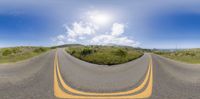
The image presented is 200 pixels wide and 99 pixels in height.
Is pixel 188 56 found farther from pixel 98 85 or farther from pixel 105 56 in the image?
pixel 98 85

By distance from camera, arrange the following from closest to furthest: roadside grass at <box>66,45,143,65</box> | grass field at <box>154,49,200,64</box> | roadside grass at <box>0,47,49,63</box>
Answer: roadside grass at <box>66,45,143,65</box> < roadside grass at <box>0,47,49,63</box> < grass field at <box>154,49,200,64</box>

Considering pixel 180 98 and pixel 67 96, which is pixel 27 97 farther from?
pixel 180 98

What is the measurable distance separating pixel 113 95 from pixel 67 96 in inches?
64.6

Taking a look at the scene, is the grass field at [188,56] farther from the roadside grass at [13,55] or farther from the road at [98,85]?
the roadside grass at [13,55]

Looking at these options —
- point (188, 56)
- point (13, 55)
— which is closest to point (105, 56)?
point (13, 55)

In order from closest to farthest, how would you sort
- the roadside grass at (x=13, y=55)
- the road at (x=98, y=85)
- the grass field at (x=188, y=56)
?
the road at (x=98, y=85) < the roadside grass at (x=13, y=55) < the grass field at (x=188, y=56)

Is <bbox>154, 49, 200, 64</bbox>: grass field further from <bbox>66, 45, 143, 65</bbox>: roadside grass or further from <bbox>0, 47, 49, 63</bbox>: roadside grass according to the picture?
<bbox>0, 47, 49, 63</bbox>: roadside grass

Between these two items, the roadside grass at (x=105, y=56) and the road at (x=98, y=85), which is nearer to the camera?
the road at (x=98, y=85)

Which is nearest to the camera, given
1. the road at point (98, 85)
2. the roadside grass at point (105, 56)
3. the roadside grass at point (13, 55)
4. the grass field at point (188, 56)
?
the road at point (98, 85)

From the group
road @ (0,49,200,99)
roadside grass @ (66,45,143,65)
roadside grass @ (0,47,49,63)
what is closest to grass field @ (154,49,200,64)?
roadside grass @ (66,45,143,65)

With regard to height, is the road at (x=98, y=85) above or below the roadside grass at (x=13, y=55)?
below

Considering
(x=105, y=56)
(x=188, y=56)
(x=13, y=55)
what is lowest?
(x=188, y=56)

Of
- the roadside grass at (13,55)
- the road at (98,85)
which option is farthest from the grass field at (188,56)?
the roadside grass at (13,55)

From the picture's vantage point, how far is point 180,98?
5785 millimetres
